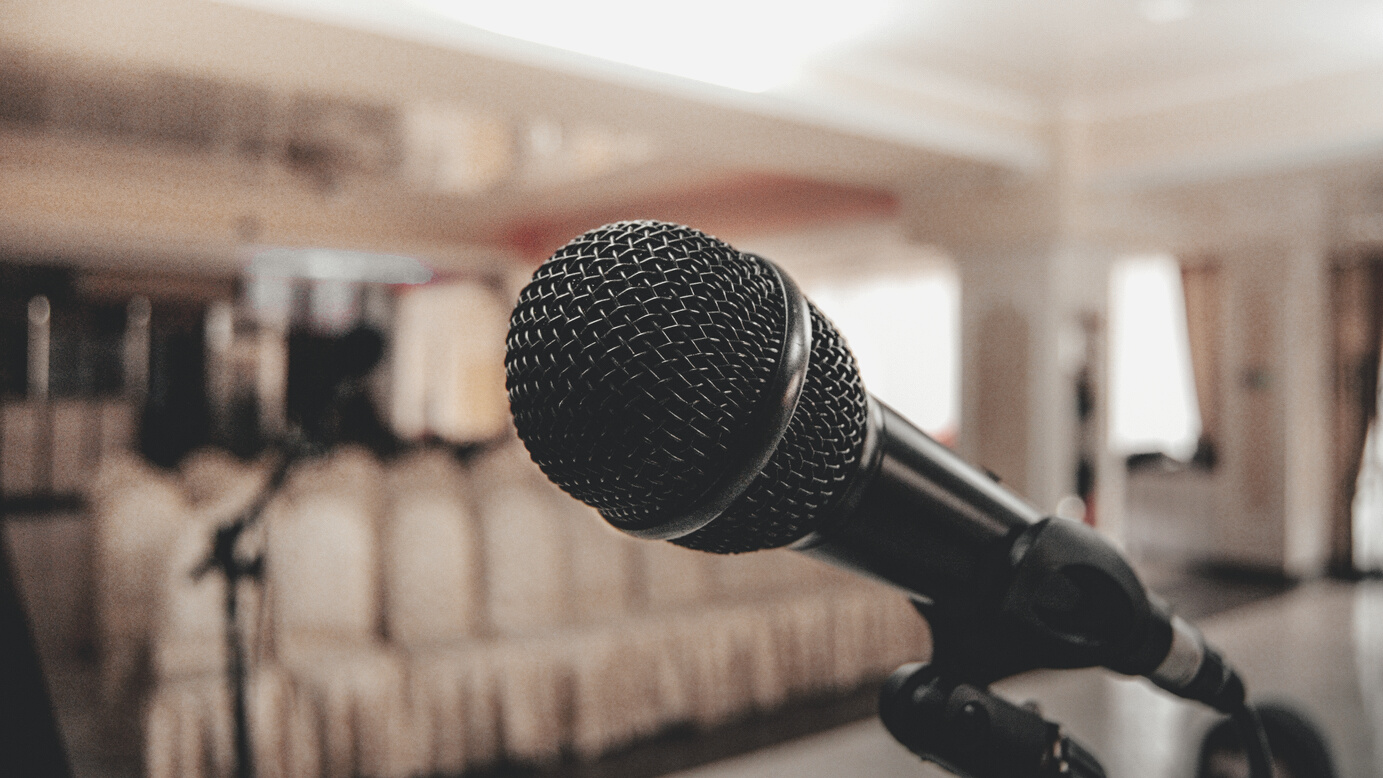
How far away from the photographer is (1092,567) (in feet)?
1.95

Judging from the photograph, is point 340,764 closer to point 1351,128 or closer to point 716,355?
point 716,355

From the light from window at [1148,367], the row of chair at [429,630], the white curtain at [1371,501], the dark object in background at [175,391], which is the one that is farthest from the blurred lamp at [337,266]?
the white curtain at [1371,501]

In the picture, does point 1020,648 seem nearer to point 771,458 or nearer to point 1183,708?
point 771,458

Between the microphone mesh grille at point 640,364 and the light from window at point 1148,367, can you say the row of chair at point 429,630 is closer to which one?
the microphone mesh grille at point 640,364

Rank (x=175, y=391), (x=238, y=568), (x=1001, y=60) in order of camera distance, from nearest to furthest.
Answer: (x=238, y=568) < (x=1001, y=60) < (x=175, y=391)

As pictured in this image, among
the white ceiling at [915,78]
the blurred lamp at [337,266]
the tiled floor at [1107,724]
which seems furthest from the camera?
the blurred lamp at [337,266]

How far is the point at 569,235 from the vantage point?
8602 millimetres

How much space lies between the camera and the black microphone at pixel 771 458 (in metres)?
0.50

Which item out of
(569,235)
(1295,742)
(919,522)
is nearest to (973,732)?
(919,522)

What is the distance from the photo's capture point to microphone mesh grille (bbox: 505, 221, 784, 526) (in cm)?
49

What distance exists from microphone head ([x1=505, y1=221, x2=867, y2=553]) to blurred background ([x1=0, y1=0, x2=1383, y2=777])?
1453 millimetres

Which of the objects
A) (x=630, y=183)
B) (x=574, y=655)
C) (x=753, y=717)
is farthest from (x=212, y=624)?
(x=630, y=183)

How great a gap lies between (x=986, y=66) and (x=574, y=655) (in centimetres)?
297

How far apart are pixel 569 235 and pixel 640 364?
8.29 m
